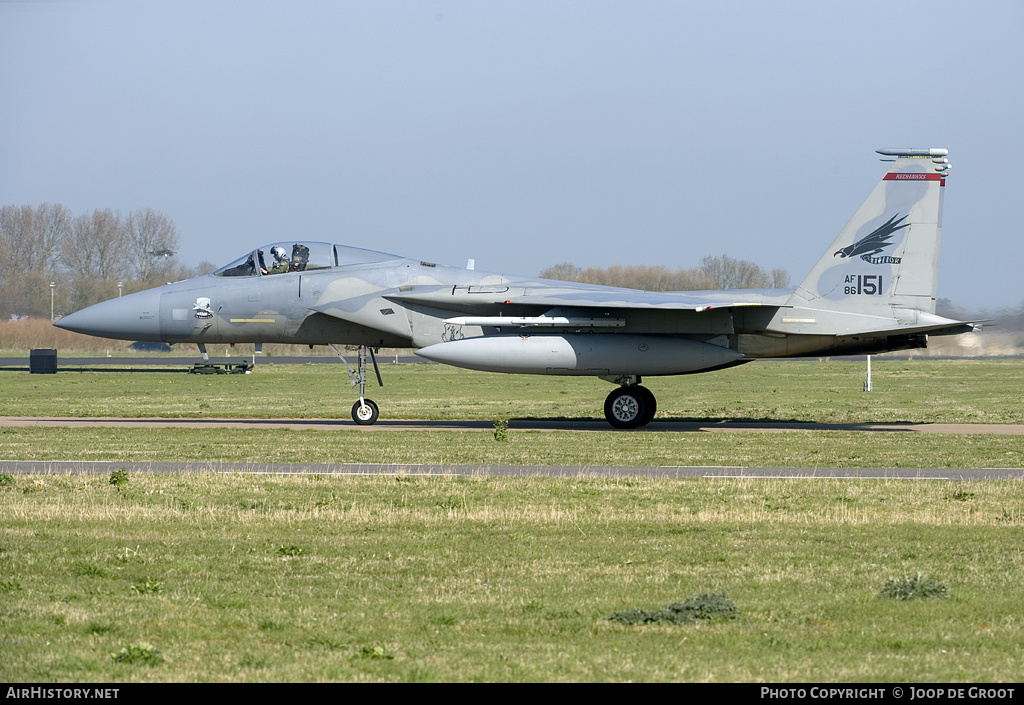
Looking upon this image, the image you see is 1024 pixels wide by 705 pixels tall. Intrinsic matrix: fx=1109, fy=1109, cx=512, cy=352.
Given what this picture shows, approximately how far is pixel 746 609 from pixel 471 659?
7.81 feet

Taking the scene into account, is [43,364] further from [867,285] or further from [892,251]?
[892,251]

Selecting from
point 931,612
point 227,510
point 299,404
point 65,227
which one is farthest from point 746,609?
point 65,227

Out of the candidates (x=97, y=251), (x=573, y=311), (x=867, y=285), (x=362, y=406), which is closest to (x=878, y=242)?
(x=867, y=285)

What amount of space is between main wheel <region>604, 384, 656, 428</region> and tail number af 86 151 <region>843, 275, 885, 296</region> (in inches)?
198

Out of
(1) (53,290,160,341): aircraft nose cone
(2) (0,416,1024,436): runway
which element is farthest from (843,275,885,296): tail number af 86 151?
(1) (53,290,160,341): aircraft nose cone

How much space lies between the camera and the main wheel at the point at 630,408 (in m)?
24.4

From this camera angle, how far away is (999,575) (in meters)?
9.30

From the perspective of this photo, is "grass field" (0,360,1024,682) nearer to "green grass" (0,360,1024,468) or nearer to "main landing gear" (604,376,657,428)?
"green grass" (0,360,1024,468)

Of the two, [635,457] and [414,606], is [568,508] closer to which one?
[414,606]

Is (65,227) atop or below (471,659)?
atop

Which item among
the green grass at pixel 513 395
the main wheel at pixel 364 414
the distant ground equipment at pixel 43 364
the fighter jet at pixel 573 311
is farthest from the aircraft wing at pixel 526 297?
the distant ground equipment at pixel 43 364

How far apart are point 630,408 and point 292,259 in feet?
26.9

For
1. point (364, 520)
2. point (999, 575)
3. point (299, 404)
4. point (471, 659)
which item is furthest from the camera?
point (299, 404)

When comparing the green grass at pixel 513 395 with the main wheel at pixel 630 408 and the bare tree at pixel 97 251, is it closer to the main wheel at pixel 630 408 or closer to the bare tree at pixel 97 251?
the main wheel at pixel 630 408
